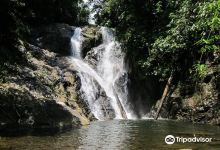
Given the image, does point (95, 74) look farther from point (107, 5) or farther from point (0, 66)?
point (0, 66)

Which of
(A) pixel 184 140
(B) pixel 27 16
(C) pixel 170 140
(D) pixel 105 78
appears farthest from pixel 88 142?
(B) pixel 27 16

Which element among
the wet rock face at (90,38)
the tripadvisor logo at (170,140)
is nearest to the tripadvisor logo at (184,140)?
the tripadvisor logo at (170,140)

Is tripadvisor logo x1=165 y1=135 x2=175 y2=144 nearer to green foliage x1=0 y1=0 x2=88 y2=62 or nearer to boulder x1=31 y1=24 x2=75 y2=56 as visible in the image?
green foliage x1=0 y1=0 x2=88 y2=62

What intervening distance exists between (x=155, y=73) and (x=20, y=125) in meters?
12.0

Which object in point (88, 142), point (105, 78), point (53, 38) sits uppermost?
point (53, 38)

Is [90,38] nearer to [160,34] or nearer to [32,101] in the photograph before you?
[160,34]

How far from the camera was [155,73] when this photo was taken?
2348cm

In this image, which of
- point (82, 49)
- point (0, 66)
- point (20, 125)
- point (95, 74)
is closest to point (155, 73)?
point (95, 74)

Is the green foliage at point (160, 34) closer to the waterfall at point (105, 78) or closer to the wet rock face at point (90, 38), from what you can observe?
the waterfall at point (105, 78)

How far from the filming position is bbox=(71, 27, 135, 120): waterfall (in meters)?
22.9

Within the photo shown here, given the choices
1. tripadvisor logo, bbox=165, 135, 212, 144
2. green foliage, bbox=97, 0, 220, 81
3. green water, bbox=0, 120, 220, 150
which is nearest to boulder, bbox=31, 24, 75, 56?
green foliage, bbox=97, 0, 220, 81

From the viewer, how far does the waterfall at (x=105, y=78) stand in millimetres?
22875

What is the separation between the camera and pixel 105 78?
27.3 m

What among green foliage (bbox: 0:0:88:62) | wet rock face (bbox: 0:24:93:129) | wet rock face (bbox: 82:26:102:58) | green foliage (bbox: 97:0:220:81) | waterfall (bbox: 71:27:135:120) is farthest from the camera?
wet rock face (bbox: 82:26:102:58)
